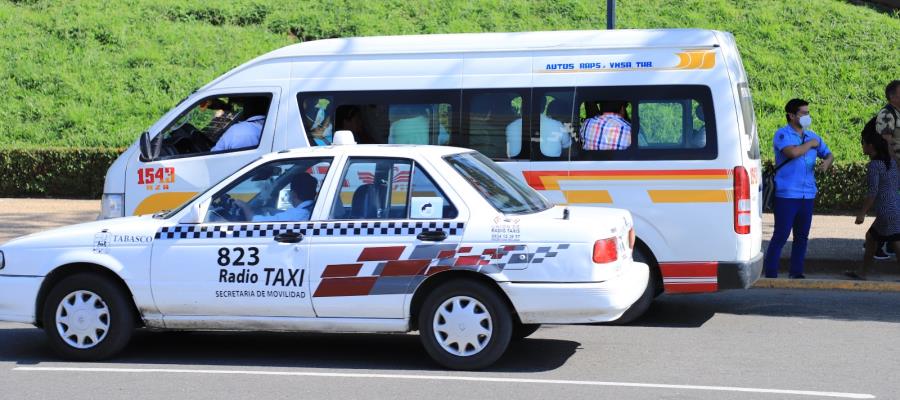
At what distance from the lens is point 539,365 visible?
802 cm

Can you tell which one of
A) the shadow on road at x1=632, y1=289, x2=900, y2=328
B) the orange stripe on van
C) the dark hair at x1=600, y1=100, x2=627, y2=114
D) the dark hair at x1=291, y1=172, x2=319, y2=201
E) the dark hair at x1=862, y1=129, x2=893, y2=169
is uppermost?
the dark hair at x1=600, y1=100, x2=627, y2=114

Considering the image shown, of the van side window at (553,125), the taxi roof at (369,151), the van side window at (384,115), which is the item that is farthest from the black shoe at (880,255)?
the taxi roof at (369,151)

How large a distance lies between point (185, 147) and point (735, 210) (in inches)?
184

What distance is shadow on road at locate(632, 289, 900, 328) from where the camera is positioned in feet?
32.9

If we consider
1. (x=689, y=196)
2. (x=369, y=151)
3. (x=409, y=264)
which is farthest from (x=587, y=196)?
(x=409, y=264)

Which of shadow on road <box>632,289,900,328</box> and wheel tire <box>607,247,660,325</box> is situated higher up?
wheel tire <box>607,247,660,325</box>

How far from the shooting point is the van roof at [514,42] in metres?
9.65

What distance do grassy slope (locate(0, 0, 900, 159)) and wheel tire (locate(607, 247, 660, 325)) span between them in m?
11.1

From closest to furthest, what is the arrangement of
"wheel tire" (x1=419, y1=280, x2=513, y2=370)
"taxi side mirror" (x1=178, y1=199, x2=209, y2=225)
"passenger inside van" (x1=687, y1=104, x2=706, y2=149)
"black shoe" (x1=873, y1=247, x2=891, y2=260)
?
"wheel tire" (x1=419, y1=280, x2=513, y2=370) < "taxi side mirror" (x1=178, y1=199, x2=209, y2=225) < "passenger inside van" (x1=687, y1=104, x2=706, y2=149) < "black shoe" (x1=873, y1=247, x2=891, y2=260)

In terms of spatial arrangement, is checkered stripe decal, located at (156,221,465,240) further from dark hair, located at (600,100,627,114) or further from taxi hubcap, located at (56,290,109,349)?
dark hair, located at (600,100,627,114)

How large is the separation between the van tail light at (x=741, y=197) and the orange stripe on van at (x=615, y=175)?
0.29 feet

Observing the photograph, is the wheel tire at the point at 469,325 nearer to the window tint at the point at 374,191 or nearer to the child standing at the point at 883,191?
the window tint at the point at 374,191

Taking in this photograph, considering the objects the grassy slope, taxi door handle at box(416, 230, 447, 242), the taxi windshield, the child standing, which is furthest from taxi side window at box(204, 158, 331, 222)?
the grassy slope

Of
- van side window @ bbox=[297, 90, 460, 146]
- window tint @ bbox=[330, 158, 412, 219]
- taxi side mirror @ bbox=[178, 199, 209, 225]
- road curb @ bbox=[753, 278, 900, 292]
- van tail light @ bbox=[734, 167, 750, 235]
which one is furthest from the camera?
road curb @ bbox=[753, 278, 900, 292]
